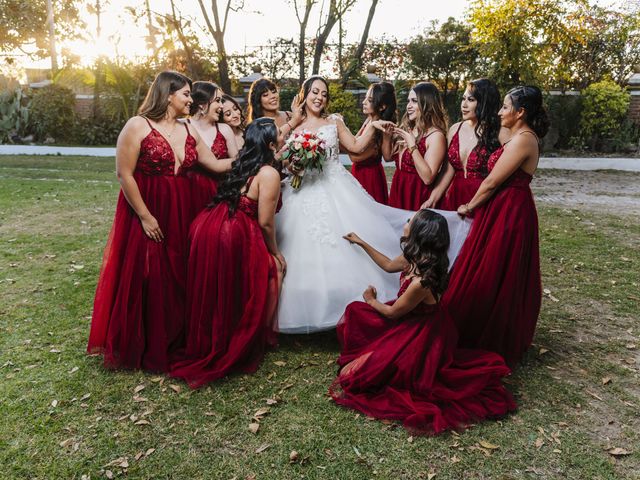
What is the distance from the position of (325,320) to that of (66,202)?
8.02 meters

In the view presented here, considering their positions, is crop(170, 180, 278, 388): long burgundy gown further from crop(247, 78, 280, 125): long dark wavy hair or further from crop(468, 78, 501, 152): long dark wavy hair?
crop(468, 78, 501, 152): long dark wavy hair

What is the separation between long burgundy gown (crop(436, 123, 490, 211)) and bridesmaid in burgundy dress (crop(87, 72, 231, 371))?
2224mm

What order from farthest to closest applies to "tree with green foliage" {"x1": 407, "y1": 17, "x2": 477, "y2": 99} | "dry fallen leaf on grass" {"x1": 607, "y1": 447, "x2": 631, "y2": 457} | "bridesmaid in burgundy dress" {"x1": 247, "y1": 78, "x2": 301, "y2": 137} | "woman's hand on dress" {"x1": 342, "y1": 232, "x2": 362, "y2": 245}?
"tree with green foliage" {"x1": 407, "y1": 17, "x2": 477, "y2": 99} < "bridesmaid in burgundy dress" {"x1": 247, "y1": 78, "x2": 301, "y2": 137} < "woman's hand on dress" {"x1": 342, "y1": 232, "x2": 362, "y2": 245} < "dry fallen leaf on grass" {"x1": 607, "y1": 447, "x2": 631, "y2": 457}

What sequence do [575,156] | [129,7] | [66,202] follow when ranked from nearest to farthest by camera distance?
[66,202] < [129,7] < [575,156]

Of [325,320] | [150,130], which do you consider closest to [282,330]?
[325,320]

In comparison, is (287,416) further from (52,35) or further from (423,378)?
(52,35)

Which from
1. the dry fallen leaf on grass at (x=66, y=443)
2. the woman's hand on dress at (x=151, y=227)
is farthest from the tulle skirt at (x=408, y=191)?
the dry fallen leaf on grass at (x=66, y=443)

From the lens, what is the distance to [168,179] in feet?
13.4

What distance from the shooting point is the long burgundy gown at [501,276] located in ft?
13.3

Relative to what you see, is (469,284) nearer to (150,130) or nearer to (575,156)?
(150,130)

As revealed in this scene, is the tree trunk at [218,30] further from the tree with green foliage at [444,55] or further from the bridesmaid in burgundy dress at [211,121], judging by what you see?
the bridesmaid in burgundy dress at [211,121]

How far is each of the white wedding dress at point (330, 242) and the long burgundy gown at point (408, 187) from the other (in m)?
0.42

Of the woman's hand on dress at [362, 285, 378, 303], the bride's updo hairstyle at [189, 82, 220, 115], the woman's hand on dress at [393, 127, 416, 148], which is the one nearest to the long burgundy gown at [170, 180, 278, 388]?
the woman's hand on dress at [362, 285, 378, 303]

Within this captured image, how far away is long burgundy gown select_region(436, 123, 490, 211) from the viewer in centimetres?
438
